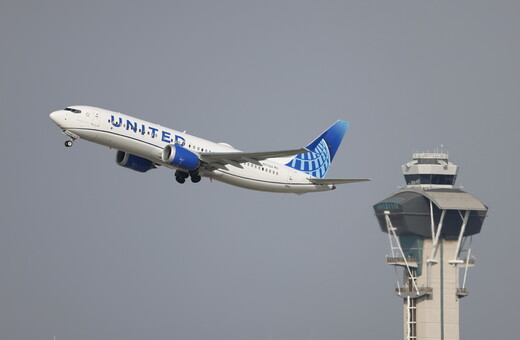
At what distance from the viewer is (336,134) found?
356ft

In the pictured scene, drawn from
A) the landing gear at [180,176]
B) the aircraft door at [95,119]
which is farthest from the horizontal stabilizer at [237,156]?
the aircraft door at [95,119]

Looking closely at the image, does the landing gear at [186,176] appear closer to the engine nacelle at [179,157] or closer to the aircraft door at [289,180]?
the engine nacelle at [179,157]

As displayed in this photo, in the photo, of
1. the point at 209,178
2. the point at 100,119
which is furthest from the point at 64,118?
the point at 209,178

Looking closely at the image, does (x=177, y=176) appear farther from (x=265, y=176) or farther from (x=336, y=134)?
(x=336, y=134)

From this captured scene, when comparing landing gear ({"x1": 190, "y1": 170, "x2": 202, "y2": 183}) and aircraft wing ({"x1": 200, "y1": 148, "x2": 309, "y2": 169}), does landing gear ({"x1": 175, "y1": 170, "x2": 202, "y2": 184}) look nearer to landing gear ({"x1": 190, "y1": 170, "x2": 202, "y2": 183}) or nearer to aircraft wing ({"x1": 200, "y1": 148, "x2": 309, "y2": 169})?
landing gear ({"x1": 190, "y1": 170, "x2": 202, "y2": 183})

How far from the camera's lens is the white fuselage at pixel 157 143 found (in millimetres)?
82875

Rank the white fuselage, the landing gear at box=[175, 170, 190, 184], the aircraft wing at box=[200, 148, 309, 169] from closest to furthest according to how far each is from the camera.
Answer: the white fuselage < the aircraft wing at box=[200, 148, 309, 169] < the landing gear at box=[175, 170, 190, 184]

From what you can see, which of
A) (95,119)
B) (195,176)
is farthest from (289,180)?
(95,119)

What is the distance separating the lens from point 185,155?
8588 cm

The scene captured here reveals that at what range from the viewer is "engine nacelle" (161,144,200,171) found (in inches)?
3354

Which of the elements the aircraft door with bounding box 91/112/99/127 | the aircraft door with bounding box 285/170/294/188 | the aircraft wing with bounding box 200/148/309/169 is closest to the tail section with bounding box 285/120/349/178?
the aircraft door with bounding box 285/170/294/188

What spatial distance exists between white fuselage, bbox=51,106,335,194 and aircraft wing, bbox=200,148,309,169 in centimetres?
78

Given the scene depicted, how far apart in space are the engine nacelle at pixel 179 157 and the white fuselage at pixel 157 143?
0.68 meters

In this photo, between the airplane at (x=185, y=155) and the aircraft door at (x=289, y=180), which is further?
the aircraft door at (x=289, y=180)
